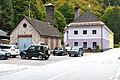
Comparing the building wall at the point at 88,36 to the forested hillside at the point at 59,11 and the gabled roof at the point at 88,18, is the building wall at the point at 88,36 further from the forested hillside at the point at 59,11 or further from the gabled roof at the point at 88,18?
the forested hillside at the point at 59,11

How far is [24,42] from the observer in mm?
46250

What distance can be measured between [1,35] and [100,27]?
25.2 m

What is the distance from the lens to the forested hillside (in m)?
74.1

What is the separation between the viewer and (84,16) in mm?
69375

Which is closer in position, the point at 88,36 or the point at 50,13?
the point at 50,13

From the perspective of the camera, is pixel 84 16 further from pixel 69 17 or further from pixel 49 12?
pixel 69 17

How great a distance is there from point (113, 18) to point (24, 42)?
7613 centimetres

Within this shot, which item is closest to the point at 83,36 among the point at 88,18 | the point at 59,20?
the point at 88,18

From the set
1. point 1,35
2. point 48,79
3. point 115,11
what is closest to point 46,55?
point 48,79

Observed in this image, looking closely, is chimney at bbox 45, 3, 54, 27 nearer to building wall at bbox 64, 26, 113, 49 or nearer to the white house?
the white house

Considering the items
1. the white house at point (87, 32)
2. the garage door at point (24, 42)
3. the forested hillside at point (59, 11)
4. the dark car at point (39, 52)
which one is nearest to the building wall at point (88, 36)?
the white house at point (87, 32)

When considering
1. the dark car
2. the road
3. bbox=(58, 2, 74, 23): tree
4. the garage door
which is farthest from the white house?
the road

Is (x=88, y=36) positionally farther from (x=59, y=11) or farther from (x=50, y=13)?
(x=59, y=11)

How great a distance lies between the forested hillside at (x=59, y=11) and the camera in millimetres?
74125
